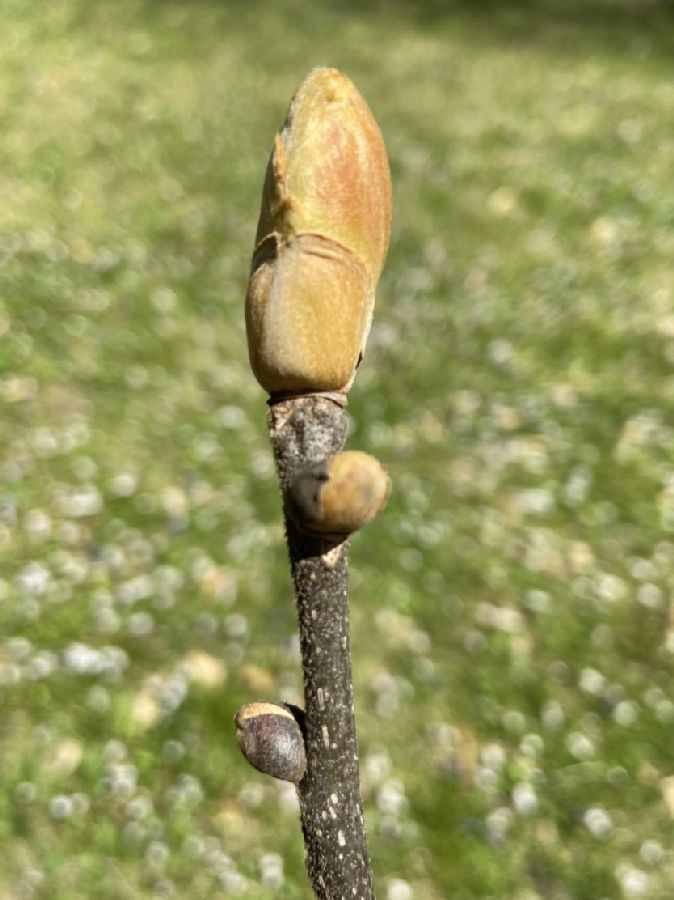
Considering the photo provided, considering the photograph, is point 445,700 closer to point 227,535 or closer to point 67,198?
point 227,535

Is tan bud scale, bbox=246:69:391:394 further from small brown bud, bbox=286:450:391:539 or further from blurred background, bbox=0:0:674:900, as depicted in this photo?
blurred background, bbox=0:0:674:900

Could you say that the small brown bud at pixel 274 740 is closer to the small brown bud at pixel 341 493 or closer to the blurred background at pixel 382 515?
the small brown bud at pixel 341 493

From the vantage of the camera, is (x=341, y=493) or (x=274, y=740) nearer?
(x=341, y=493)

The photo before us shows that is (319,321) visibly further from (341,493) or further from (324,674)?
(324,674)

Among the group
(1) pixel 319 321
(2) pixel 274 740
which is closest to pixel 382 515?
(2) pixel 274 740

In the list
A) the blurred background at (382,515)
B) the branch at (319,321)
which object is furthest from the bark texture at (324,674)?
the blurred background at (382,515)

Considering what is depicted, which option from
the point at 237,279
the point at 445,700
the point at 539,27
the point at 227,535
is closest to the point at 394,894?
the point at 445,700
